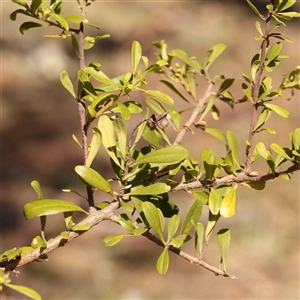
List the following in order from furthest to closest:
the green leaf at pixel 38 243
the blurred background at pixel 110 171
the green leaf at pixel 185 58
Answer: the blurred background at pixel 110 171
the green leaf at pixel 185 58
the green leaf at pixel 38 243

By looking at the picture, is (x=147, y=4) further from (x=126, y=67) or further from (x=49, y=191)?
(x=49, y=191)

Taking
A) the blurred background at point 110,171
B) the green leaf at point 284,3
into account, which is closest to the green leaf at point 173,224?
the green leaf at point 284,3

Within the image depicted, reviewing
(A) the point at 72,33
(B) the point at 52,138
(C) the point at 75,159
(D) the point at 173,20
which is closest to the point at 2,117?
(B) the point at 52,138

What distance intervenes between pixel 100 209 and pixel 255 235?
48.7 inches

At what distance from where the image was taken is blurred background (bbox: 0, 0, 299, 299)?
1.49 metres

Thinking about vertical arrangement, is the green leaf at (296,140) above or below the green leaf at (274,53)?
below

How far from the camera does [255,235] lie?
5.22 feet

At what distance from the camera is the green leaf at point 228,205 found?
16.6 inches

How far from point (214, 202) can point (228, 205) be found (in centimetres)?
Answer: 1

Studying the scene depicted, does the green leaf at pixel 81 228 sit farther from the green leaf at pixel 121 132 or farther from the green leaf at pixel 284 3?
the green leaf at pixel 284 3

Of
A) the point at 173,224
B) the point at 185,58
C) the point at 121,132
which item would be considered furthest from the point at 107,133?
the point at 185,58

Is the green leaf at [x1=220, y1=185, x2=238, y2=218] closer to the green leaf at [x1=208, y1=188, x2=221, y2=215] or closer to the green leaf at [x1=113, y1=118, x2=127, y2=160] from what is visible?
the green leaf at [x1=208, y1=188, x2=221, y2=215]

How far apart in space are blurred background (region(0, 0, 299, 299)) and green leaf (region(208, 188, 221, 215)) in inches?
42.2

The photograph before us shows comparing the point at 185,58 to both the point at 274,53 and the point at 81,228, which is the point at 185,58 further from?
the point at 81,228
